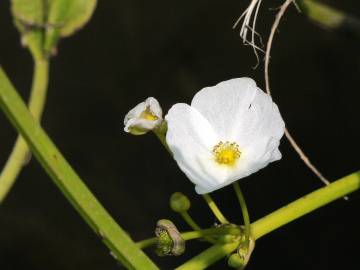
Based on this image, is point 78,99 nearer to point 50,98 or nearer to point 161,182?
point 50,98

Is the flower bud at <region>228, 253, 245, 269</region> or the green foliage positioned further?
the green foliage


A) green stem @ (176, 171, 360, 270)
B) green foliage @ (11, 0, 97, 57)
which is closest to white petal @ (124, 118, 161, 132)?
green stem @ (176, 171, 360, 270)

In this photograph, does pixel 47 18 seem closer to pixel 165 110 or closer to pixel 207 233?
pixel 207 233

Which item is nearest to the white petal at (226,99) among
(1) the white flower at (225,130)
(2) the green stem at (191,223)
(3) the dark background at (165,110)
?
(1) the white flower at (225,130)

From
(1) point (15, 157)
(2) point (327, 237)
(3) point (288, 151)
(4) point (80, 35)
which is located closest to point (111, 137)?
(4) point (80, 35)

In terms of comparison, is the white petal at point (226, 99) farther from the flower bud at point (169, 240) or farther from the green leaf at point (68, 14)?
the green leaf at point (68, 14)

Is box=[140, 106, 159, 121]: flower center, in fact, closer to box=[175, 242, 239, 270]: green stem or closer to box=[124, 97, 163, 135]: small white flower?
box=[124, 97, 163, 135]: small white flower
